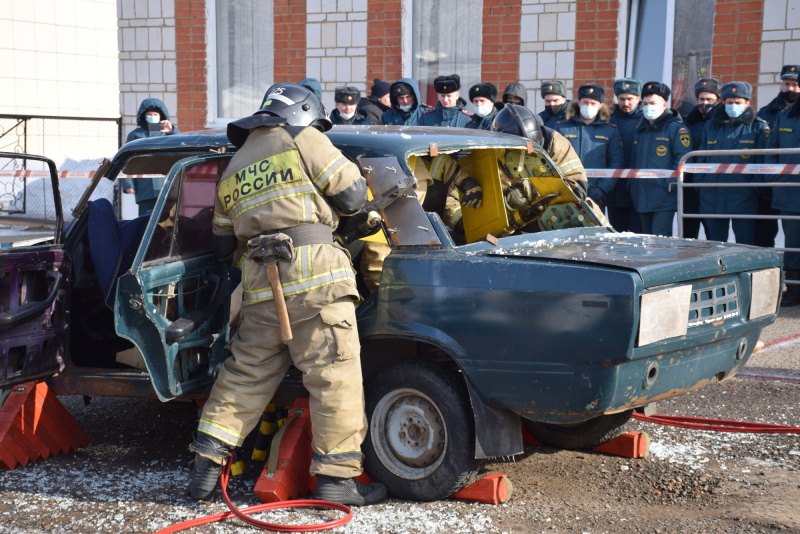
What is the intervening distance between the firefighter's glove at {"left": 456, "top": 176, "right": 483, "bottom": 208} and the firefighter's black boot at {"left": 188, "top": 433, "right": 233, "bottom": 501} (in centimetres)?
196

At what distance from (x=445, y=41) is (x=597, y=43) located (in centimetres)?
203

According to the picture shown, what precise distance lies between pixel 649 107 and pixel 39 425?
20.4 feet

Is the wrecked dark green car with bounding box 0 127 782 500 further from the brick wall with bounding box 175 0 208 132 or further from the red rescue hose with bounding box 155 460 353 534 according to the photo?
the brick wall with bounding box 175 0 208 132

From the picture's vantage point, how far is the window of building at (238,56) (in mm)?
13594

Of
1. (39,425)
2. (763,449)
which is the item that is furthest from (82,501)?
(763,449)

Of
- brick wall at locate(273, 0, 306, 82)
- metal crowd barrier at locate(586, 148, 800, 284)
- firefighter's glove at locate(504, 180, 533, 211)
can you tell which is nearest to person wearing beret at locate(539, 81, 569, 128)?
metal crowd barrier at locate(586, 148, 800, 284)

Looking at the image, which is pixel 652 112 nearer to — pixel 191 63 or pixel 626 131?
pixel 626 131

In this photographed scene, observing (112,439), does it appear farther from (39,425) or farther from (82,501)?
(82,501)

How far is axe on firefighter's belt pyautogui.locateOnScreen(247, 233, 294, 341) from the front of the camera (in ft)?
14.1

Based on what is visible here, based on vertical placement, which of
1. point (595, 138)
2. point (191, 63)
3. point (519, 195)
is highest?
point (191, 63)

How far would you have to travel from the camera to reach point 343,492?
14.4ft

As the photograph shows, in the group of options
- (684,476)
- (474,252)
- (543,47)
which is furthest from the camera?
(543,47)

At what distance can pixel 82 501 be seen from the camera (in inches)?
179

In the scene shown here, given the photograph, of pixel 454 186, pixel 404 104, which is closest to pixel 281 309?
pixel 454 186
